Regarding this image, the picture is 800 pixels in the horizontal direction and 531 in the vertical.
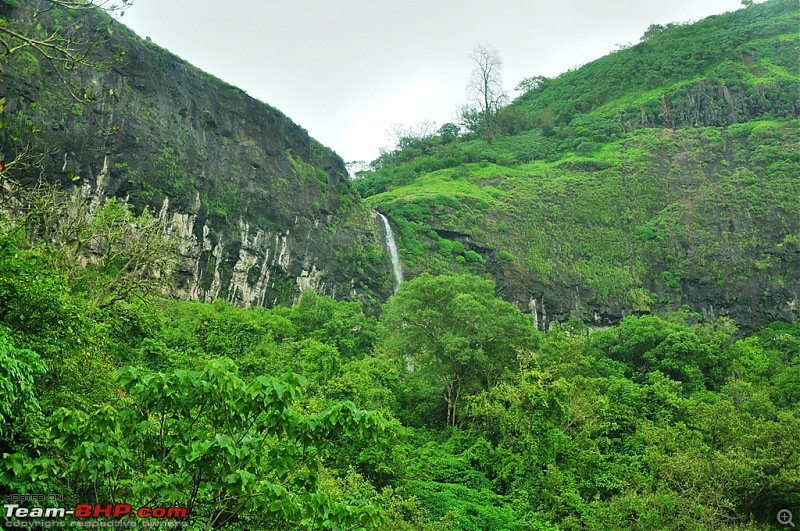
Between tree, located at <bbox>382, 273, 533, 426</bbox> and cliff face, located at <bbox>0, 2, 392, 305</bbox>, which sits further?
cliff face, located at <bbox>0, 2, 392, 305</bbox>

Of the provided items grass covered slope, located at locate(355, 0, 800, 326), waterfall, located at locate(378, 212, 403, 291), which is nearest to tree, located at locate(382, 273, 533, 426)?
waterfall, located at locate(378, 212, 403, 291)

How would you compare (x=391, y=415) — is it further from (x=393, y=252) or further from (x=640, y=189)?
(x=640, y=189)

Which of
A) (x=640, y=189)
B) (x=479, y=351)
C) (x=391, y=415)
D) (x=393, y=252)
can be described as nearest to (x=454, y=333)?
(x=479, y=351)

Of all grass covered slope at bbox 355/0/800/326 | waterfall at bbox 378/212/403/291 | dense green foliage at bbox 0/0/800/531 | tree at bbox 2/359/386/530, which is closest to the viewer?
tree at bbox 2/359/386/530

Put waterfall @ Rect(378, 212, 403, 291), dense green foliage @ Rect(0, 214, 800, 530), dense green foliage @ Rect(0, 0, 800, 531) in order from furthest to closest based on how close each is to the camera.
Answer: waterfall @ Rect(378, 212, 403, 291), dense green foliage @ Rect(0, 0, 800, 531), dense green foliage @ Rect(0, 214, 800, 530)

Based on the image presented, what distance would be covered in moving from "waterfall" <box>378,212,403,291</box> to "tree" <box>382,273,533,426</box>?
63.2 feet

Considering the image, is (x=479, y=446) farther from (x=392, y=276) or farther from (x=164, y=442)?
(x=392, y=276)

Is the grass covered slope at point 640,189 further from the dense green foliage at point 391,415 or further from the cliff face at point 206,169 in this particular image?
the dense green foliage at point 391,415

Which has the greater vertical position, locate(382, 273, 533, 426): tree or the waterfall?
the waterfall

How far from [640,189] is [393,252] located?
24.1 metres

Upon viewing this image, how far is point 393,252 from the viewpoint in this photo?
157ft

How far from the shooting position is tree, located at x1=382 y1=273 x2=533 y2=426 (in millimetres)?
24203

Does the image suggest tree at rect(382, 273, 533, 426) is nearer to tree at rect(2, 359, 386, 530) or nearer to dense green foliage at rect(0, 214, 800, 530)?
dense green foliage at rect(0, 214, 800, 530)

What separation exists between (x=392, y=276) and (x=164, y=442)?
40.0m
